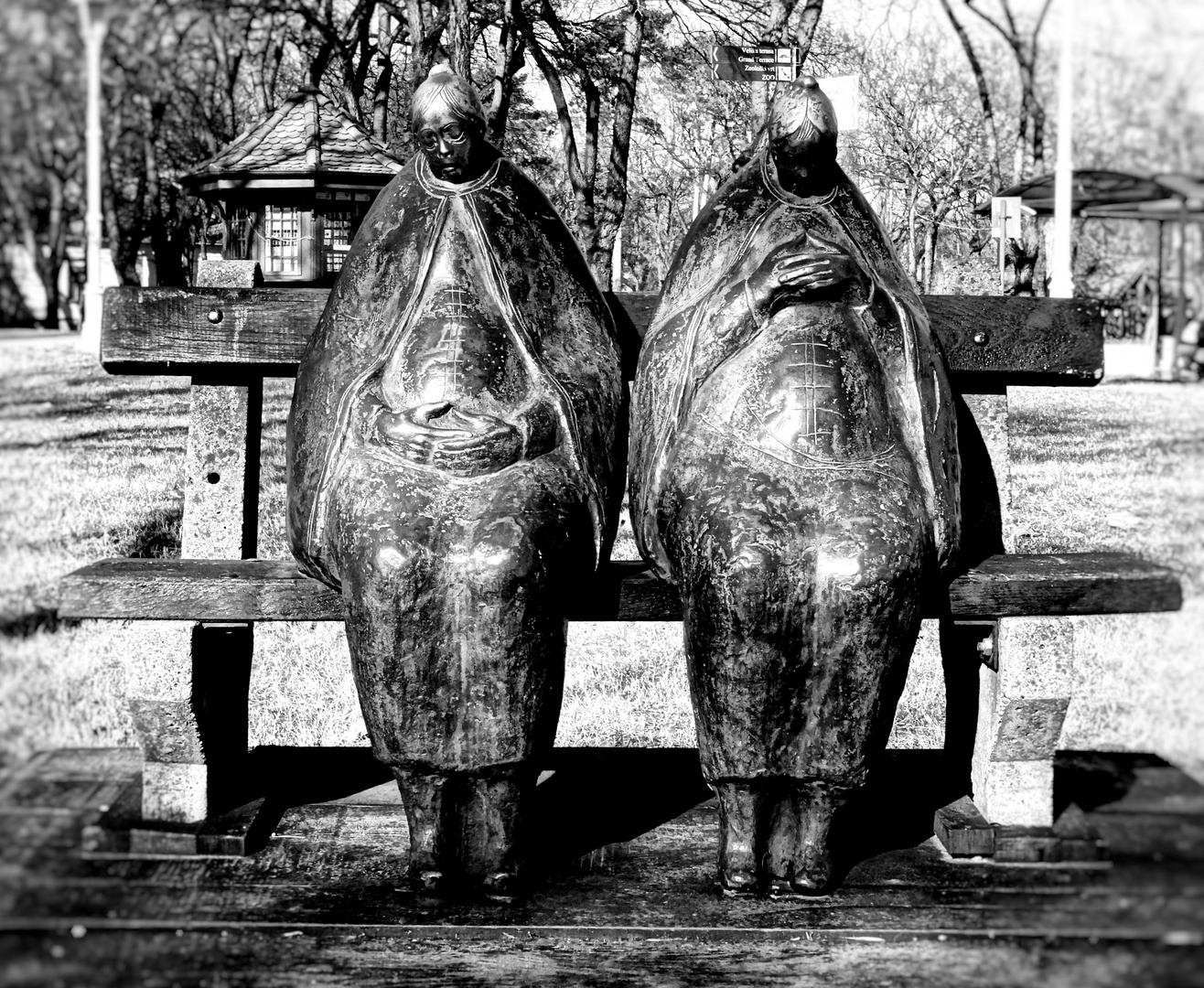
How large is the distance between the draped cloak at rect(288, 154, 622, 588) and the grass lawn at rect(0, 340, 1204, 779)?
0.47 metres

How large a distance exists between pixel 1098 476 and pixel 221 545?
279cm

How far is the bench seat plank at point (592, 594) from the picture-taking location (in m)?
3.03

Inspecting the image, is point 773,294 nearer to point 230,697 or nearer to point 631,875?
point 631,875

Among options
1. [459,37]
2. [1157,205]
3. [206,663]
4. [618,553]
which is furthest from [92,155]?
[618,553]

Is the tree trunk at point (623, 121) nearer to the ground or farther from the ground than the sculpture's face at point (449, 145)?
farther from the ground

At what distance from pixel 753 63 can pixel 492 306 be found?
1868 mm

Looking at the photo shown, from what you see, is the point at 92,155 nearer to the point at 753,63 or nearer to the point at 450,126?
the point at 450,126

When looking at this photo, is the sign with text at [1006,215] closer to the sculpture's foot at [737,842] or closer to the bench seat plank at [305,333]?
the bench seat plank at [305,333]

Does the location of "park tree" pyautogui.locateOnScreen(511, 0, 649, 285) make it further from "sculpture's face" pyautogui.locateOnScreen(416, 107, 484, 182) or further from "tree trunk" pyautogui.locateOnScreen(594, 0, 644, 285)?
"sculpture's face" pyautogui.locateOnScreen(416, 107, 484, 182)

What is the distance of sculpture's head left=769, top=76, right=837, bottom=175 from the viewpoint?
2967mm

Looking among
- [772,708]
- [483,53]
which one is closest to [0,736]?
[772,708]

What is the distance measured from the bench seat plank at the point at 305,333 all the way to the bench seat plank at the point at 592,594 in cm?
66

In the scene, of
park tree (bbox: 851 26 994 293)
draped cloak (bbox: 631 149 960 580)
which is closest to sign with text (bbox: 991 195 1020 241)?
park tree (bbox: 851 26 994 293)

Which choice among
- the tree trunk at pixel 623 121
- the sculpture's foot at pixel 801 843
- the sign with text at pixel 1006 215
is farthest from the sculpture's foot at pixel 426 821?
the sign with text at pixel 1006 215
